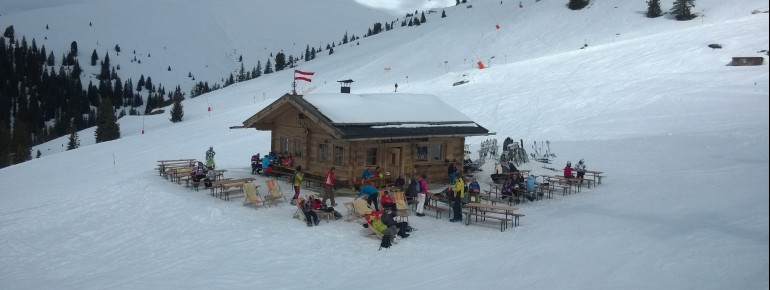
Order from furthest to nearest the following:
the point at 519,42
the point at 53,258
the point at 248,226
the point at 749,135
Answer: the point at 519,42
the point at 749,135
the point at 248,226
the point at 53,258

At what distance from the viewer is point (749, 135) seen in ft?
71.2

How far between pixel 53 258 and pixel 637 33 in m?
57.6

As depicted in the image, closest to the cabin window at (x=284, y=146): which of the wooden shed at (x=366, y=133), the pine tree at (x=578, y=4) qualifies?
the wooden shed at (x=366, y=133)

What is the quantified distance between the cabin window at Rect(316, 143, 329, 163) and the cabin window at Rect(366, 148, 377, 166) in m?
1.74

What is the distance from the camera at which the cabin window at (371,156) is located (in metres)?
Result: 20.6

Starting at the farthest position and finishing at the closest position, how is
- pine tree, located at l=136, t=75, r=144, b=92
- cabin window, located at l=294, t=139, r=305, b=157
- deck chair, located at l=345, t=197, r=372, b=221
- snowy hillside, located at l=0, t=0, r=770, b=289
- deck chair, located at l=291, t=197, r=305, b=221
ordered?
pine tree, located at l=136, t=75, r=144, b=92 < cabin window, located at l=294, t=139, r=305, b=157 < deck chair, located at l=291, t=197, r=305, b=221 < deck chair, located at l=345, t=197, r=372, b=221 < snowy hillside, located at l=0, t=0, r=770, b=289

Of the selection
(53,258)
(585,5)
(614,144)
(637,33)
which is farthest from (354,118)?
(585,5)

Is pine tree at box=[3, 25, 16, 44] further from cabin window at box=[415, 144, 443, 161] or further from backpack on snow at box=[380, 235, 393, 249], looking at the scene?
backpack on snow at box=[380, 235, 393, 249]

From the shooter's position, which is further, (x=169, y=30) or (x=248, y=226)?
(x=169, y=30)

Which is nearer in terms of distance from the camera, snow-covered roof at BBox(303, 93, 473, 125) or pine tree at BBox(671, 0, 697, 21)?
snow-covered roof at BBox(303, 93, 473, 125)

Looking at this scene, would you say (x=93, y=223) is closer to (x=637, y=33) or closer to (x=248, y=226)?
(x=248, y=226)

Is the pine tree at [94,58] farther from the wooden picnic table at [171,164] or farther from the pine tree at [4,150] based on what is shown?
the wooden picnic table at [171,164]

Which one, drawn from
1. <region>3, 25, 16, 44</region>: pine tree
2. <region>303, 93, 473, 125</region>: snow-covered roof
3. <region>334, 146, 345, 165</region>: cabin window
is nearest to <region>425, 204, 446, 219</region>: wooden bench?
<region>303, 93, 473, 125</region>: snow-covered roof

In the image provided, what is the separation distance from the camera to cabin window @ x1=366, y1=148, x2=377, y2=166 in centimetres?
2061
